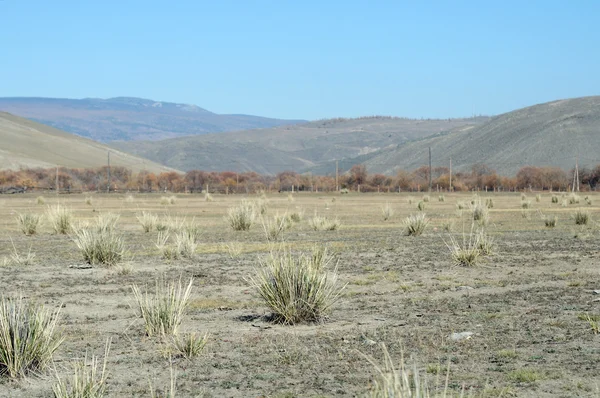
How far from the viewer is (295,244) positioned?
23328 mm

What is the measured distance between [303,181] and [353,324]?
97.3 metres

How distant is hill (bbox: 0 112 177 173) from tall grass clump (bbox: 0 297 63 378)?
134 meters

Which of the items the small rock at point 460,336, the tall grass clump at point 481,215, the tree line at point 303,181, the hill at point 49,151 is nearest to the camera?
the small rock at point 460,336

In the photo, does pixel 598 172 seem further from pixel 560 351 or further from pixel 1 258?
pixel 560 351

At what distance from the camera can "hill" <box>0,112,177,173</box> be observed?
489ft

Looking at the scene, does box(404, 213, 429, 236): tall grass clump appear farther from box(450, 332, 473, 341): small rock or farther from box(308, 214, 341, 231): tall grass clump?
box(450, 332, 473, 341): small rock

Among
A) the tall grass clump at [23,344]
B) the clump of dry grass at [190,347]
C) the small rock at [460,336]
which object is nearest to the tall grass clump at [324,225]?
the small rock at [460,336]

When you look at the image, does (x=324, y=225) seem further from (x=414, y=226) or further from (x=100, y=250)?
(x=100, y=250)

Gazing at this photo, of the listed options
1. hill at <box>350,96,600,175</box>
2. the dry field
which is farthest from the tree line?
the dry field

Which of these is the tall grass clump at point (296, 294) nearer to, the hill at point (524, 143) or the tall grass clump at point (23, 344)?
the tall grass clump at point (23, 344)

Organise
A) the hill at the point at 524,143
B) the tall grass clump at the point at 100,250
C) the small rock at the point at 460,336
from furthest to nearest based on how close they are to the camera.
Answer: the hill at the point at 524,143 < the tall grass clump at the point at 100,250 < the small rock at the point at 460,336

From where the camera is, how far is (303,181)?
4274 inches

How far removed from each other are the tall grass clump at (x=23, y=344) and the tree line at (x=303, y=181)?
8119cm

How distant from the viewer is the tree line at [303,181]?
97.4 m
